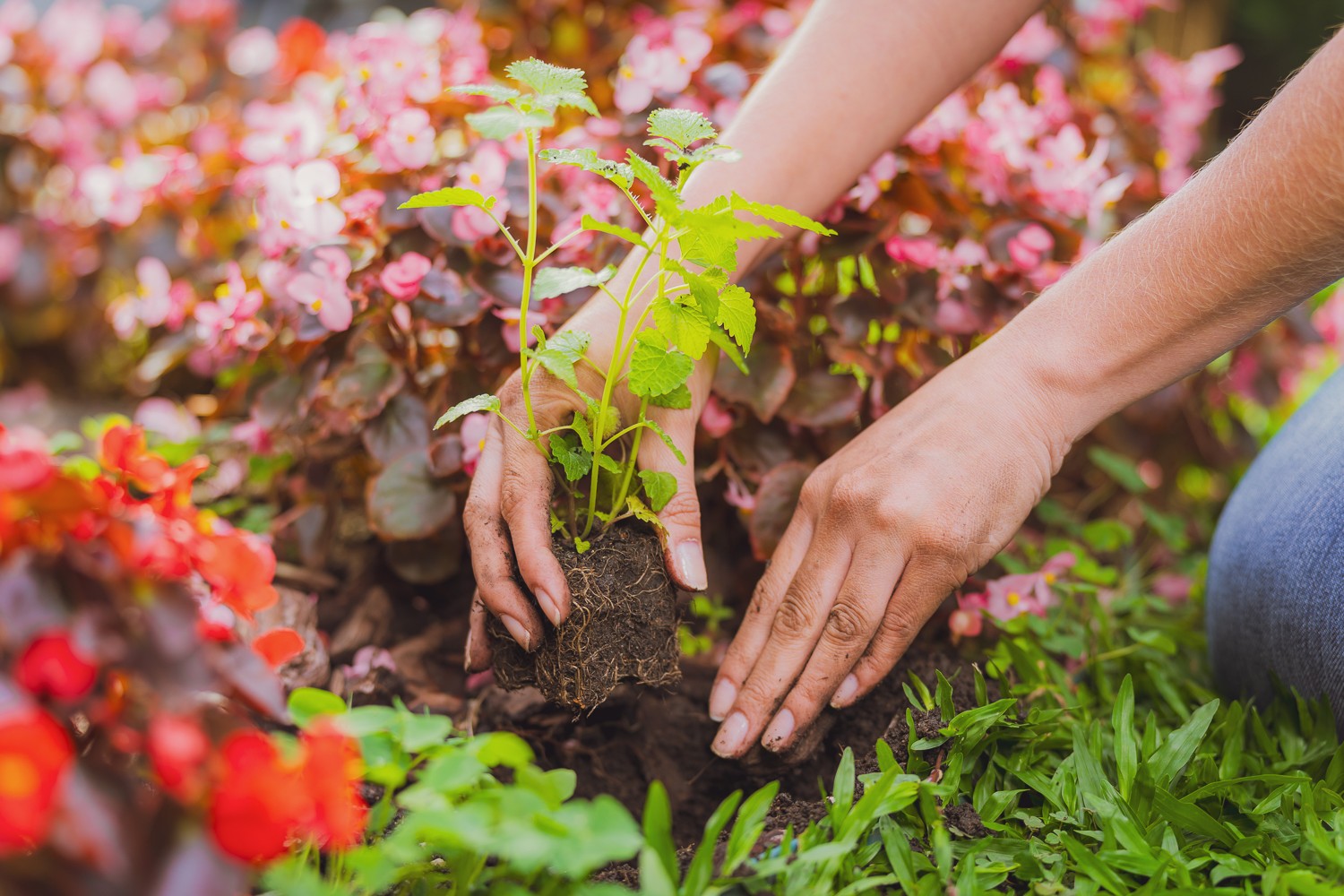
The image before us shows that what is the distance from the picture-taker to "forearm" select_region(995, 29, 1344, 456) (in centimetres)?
103

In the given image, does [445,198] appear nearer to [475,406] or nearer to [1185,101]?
[475,406]

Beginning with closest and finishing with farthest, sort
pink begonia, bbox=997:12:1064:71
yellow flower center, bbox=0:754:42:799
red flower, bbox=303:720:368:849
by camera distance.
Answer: yellow flower center, bbox=0:754:42:799 → red flower, bbox=303:720:368:849 → pink begonia, bbox=997:12:1064:71

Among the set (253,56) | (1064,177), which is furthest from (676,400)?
(253,56)

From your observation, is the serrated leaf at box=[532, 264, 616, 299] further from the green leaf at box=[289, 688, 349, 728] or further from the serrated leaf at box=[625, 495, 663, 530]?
the green leaf at box=[289, 688, 349, 728]

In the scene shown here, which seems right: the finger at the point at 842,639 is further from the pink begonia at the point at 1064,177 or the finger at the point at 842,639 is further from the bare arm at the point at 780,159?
the pink begonia at the point at 1064,177

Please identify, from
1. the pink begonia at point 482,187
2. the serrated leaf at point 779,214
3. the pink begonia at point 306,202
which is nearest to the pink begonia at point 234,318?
the pink begonia at point 306,202

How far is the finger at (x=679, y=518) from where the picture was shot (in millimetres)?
1200

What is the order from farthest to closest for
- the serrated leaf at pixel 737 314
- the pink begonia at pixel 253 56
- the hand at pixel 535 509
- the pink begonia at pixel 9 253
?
the pink begonia at pixel 253 56 < the pink begonia at pixel 9 253 < the hand at pixel 535 509 < the serrated leaf at pixel 737 314

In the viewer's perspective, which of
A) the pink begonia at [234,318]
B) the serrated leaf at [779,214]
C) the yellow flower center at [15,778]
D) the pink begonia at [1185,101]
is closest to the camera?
the yellow flower center at [15,778]

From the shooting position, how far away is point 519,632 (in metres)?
1.15

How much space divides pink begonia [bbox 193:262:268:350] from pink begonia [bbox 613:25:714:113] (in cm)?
77

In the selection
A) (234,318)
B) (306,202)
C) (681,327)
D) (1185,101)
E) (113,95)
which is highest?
(1185,101)

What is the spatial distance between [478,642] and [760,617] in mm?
396

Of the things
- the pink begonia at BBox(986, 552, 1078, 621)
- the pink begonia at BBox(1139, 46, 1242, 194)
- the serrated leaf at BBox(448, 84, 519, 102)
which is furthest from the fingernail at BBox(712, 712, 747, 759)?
the pink begonia at BBox(1139, 46, 1242, 194)
